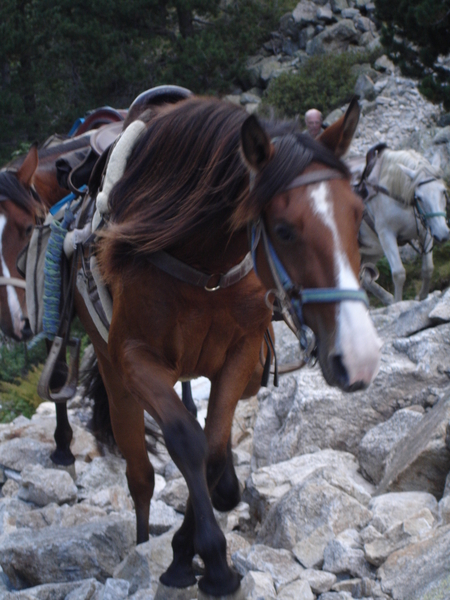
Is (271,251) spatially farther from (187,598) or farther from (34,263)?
(34,263)

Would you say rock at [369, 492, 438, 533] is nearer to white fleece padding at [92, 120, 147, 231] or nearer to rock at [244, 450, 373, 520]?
rock at [244, 450, 373, 520]

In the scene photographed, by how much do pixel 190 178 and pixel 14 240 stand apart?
7.67 feet

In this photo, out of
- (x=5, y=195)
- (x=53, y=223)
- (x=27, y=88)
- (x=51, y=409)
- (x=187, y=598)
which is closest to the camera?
(x=187, y=598)

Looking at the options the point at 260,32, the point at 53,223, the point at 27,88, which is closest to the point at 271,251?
the point at 53,223

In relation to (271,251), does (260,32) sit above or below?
below

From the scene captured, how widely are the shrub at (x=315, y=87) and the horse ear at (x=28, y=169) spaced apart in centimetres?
1622

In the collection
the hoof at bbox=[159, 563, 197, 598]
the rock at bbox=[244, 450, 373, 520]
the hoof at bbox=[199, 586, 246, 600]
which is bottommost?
the rock at bbox=[244, 450, 373, 520]

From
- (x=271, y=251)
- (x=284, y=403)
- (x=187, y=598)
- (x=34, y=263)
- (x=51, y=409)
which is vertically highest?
(x=271, y=251)

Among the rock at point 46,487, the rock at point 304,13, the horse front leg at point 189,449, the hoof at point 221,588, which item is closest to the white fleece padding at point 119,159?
the horse front leg at point 189,449

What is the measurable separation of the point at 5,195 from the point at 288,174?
2921mm

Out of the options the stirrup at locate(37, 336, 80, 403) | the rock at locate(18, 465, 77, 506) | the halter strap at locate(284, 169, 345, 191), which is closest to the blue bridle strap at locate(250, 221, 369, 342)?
the halter strap at locate(284, 169, 345, 191)

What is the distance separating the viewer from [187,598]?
2.72 m

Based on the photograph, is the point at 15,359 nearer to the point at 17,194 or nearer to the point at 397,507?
the point at 17,194

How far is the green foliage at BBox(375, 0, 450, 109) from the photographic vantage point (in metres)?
10.9
